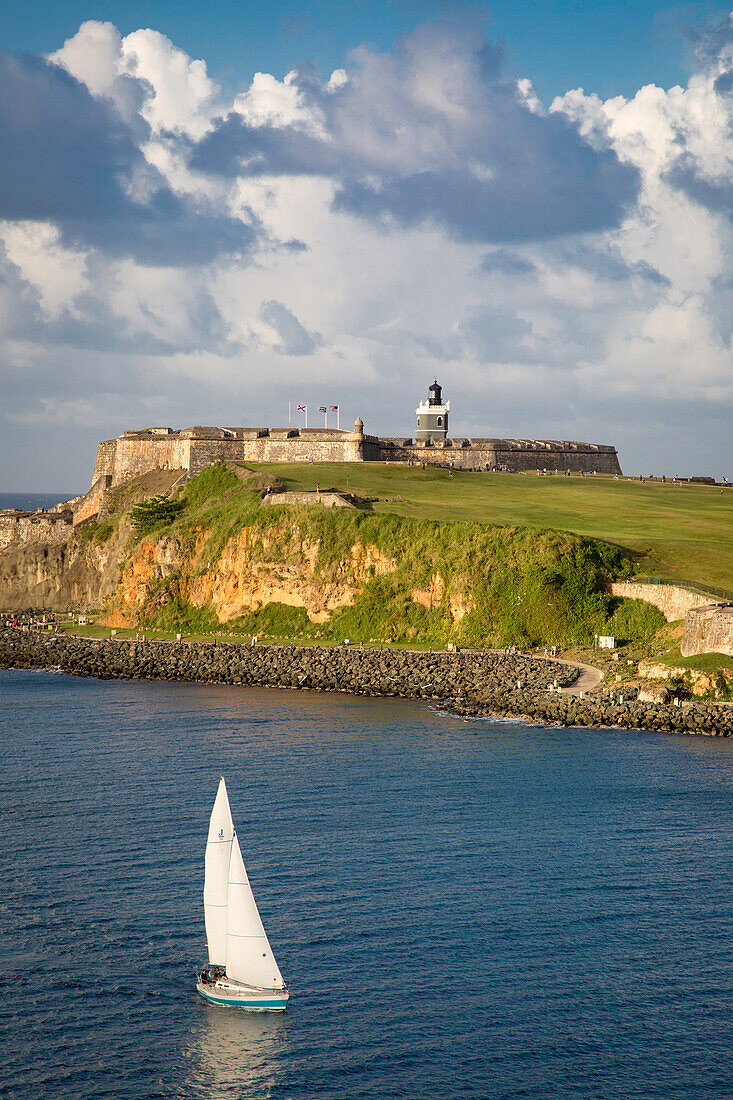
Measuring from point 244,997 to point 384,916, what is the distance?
5516 millimetres

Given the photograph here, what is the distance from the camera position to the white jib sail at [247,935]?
24.5 m

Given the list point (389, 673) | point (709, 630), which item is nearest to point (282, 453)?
point (389, 673)

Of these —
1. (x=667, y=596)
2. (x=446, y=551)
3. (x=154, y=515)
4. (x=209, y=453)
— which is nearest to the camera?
(x=667, y=596)

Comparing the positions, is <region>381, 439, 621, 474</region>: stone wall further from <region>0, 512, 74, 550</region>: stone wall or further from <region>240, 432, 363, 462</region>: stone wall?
<region>0, 512, 74, 550</region>: stone wall

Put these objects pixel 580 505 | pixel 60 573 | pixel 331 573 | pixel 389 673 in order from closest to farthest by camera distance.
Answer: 1. pixel 389 673
2. pixel 331 573
3. pixel 580 505
4. pixel 60 573

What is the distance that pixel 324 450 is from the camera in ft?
327

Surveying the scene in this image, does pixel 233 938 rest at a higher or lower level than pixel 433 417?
lower

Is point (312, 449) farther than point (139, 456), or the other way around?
point (139, 456)

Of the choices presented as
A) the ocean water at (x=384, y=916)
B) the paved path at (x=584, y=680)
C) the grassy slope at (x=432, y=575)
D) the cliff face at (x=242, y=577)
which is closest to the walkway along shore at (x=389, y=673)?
the paved path at (x=584, y=680)

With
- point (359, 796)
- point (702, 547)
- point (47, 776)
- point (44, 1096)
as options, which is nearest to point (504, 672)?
point (702, 547)

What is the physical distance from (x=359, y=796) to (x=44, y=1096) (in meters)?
20.1

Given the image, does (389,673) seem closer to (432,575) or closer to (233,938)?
(432,575)

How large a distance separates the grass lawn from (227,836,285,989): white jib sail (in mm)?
45822

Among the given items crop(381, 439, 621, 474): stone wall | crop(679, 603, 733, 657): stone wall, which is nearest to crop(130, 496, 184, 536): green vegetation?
crop(381, 439, 621, 474): stone wall
